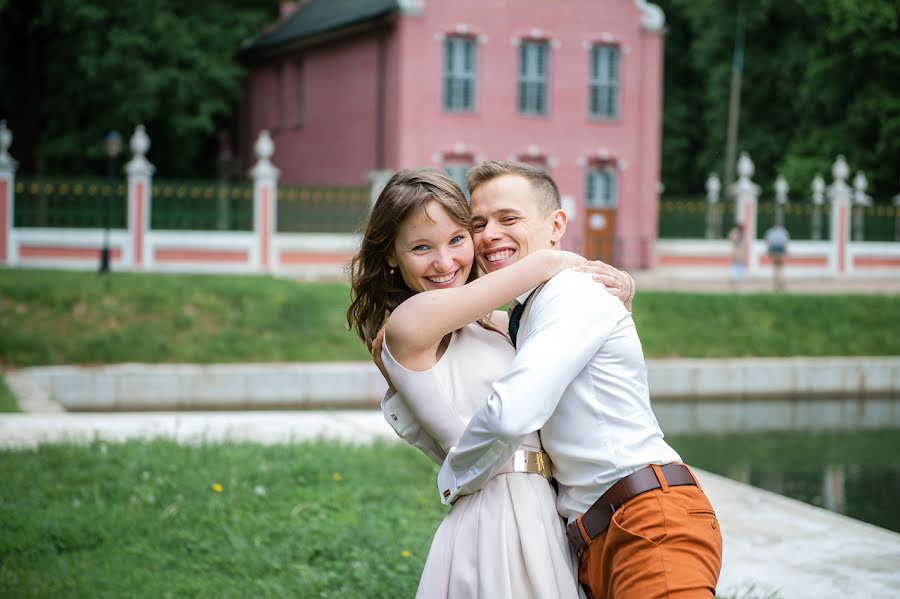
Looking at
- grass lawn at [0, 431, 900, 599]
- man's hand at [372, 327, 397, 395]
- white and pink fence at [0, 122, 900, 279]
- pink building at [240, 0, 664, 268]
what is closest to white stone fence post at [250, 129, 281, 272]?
white and pink fence at [0, 122, 900, 279]

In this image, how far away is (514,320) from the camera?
343 cm

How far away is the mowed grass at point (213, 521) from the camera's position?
18.2ft

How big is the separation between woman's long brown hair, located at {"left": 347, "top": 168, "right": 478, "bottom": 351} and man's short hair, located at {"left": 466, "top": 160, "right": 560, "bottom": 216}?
116 mm

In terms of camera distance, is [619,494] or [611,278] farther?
[611,278]

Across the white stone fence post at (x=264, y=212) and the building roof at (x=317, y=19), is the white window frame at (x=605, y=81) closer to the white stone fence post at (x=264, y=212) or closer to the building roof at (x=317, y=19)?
the building roof at (x=317, y=19)

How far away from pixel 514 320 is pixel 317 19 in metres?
33.1

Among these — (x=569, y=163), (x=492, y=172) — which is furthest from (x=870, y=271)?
(x=492, y=172)

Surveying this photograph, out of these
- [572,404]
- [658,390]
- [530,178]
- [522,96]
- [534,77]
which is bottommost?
[658,390]

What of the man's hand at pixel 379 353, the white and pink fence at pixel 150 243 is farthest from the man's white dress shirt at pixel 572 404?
the white and pink fence at pixel 150 243

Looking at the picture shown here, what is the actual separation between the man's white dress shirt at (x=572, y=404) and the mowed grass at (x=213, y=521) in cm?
244

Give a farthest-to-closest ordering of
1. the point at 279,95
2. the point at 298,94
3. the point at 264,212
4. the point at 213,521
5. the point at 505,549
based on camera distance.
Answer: the point at 279,95
the point at 298,94
the point at 264,212
the point at 213,521
the point at 505,549

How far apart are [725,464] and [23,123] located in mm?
27657

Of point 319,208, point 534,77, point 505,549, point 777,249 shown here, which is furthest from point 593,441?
point 534,77

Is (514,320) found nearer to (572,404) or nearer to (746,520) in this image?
(572,404)
